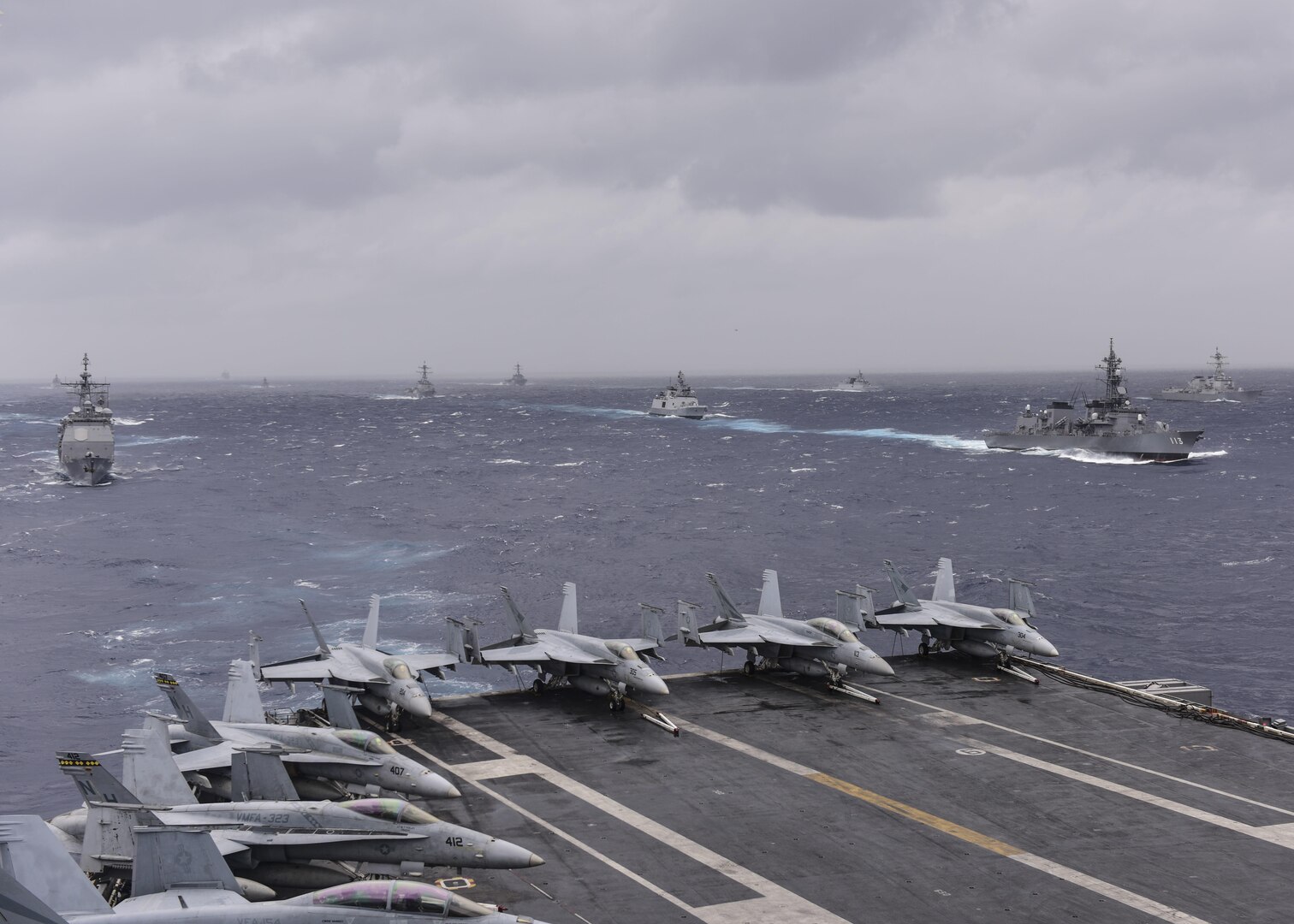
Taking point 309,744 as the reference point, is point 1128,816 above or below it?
below

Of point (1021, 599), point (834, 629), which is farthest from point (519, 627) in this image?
point (1021, 599)

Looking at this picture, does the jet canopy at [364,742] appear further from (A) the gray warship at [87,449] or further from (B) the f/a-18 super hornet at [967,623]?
(A) the gray warship at [87,449]

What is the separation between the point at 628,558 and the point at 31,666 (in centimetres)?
4086

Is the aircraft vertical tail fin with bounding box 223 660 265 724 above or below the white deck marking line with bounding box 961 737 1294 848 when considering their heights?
above

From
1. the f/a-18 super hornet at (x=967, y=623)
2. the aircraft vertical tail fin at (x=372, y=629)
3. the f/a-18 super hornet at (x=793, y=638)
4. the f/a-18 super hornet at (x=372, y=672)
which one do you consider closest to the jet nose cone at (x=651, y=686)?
the f/a-18 super hornet at (x=793, y=638)

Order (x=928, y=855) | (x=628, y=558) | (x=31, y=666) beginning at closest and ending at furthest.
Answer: (x=928, y=855) < (x=31, y=666) < (x=628, y=558)

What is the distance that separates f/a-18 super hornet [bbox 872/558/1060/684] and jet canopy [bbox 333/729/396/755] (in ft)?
76.3

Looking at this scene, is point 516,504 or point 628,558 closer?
point 628,558

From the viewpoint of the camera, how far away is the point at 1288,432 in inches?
7475

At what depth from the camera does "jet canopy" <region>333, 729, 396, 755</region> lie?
1096 inches

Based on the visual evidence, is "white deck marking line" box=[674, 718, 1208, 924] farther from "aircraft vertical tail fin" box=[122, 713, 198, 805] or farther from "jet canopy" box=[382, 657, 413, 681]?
"aircraft vertical tail fin" box=[122, 713, 198, 805]

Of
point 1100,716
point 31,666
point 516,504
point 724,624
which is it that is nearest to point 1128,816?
point 1100,716

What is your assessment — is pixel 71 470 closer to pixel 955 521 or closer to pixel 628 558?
pixel 628 558

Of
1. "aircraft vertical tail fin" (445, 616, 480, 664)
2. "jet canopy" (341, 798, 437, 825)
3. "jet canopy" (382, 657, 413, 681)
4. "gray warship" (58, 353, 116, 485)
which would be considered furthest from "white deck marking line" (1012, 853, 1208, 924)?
"gray warship" (58, 353, 116, 485)
